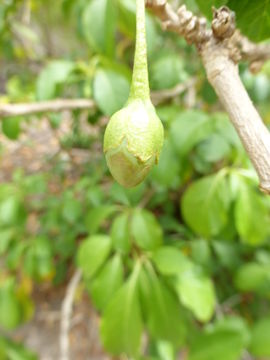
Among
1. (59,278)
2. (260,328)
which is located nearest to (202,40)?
(260,328)

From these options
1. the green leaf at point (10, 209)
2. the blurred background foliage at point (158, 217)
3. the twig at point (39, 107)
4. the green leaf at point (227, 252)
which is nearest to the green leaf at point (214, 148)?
the blurred background foliage at point (158, 217)

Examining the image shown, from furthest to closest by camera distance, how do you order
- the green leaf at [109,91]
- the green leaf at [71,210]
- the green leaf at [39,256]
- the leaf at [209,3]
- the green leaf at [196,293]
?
1. the green leaf at [39,256]
2. the green leaf at [71,210]
3. the green leaf at [196,293]
4. the green leaf at [109,91]
5. the leaf at [209,3]

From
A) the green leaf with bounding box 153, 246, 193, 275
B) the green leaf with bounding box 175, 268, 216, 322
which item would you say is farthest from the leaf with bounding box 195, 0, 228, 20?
the green leaf with bounding box 175, 268, 216, 322

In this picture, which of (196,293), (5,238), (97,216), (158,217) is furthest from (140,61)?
(5,238)

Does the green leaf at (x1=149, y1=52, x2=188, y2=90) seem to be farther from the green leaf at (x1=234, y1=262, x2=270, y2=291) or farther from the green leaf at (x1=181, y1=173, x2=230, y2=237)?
the green leaf at (x1=234, y1=262, x2=270, y2=291)

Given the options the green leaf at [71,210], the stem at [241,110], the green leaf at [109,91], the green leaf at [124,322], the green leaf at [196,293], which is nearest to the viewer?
the stem at [241,110]

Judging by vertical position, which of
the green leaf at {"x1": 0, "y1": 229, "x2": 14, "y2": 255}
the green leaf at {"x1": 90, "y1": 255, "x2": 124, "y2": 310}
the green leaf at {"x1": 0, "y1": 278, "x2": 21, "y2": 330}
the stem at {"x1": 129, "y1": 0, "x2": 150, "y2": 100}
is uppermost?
the stem at {"x1": 129, "y1": 0, "x2": 150, "y2": 100}

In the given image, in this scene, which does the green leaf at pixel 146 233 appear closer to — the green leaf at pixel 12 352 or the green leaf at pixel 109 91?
the green leaf at pixel 109 91
